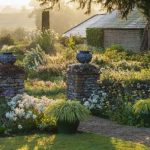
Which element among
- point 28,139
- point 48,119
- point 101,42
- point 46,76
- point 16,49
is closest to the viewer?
point 28,139

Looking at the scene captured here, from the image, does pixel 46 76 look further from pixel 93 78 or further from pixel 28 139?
pixel 28 139

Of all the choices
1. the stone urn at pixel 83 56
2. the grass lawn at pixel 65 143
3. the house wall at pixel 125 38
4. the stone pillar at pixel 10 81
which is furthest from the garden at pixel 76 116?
the house wall at pixel 125 38

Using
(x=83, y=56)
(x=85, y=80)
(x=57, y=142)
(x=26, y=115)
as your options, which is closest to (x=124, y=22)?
(x=83, y=56)

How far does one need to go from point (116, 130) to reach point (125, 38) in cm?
3020

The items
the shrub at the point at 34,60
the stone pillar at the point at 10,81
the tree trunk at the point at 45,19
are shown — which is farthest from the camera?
the tree trunk at the point at 45,19

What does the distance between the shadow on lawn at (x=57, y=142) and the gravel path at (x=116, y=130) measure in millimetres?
646

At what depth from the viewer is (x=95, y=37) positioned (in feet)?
155

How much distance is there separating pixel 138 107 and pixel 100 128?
117 cm

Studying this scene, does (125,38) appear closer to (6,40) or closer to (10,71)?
(6,40)

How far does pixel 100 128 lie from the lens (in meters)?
14.2

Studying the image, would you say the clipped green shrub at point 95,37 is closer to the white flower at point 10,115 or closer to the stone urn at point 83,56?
the stone urn at point 83,56

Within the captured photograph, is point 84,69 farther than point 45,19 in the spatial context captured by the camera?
No

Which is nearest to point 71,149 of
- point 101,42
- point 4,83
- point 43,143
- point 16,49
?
point 43,143

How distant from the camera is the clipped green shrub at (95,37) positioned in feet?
152
